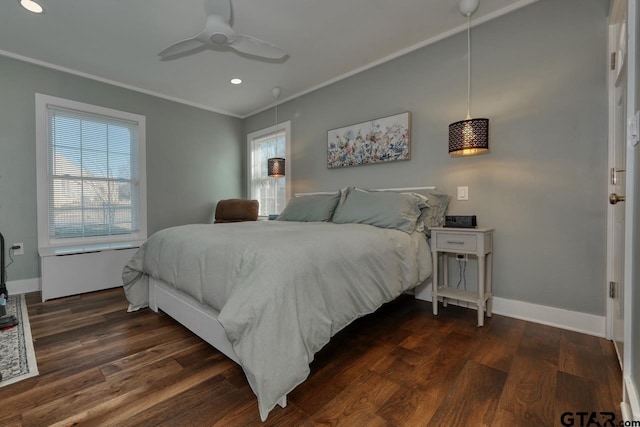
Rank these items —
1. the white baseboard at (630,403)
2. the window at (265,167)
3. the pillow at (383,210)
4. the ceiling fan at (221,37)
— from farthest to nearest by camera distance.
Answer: the window at (265,167) < the pillow at (383,210) < the ceiling fan at (221,37) < the white baseboard at (630,403)

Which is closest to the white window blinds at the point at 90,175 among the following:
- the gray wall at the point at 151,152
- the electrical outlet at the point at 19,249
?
the gray wall at the point at 151,152

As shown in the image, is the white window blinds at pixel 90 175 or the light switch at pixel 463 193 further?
the white window blinds at pixel 90 175

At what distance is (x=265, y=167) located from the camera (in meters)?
4.70

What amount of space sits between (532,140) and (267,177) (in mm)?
3526

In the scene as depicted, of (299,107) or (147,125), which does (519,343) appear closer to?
(299,107)

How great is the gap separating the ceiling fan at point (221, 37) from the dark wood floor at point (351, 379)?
2.15m

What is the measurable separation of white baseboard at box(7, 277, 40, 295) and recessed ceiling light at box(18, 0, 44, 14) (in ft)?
8.56

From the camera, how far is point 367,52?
2.95 meters

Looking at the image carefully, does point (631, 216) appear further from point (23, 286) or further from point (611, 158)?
point (23, 286)

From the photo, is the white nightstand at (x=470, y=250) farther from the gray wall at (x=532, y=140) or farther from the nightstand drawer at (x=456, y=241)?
the gray wall at (x=532, y=140)

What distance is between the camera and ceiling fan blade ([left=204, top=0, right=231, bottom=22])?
70.7 inches

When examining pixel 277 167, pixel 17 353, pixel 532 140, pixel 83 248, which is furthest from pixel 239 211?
pixel 532 140

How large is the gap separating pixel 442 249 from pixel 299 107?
2.79m

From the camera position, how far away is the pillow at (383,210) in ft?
7.57
